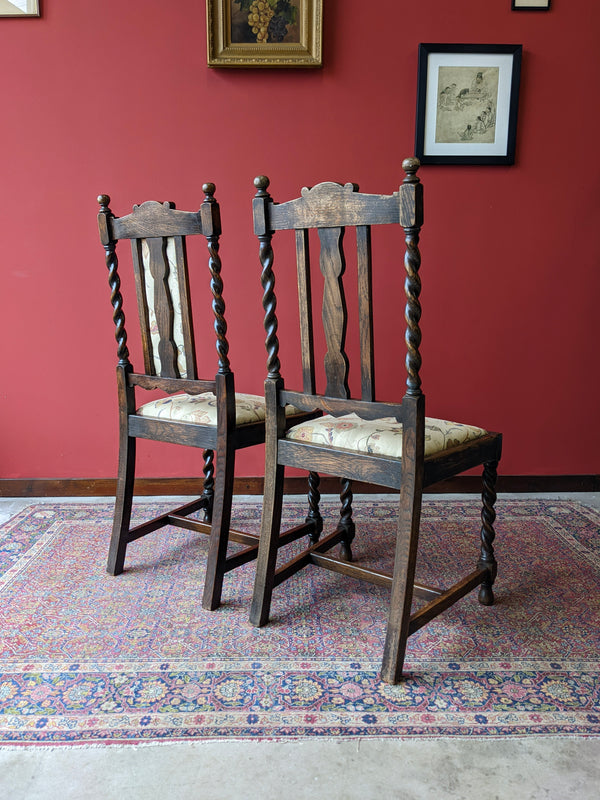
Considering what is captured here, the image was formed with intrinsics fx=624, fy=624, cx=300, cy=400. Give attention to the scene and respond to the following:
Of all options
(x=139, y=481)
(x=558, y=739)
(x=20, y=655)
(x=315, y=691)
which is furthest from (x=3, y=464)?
(x=558, y=739)

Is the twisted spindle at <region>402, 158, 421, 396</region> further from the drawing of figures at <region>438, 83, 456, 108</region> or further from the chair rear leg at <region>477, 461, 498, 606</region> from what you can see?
the drawing of figures at <region>438, 83, 456, 108</region>

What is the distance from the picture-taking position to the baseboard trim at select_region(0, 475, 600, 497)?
3125 millimetres

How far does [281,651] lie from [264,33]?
8.43ft

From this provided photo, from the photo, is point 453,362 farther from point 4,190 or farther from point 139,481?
point 4,190

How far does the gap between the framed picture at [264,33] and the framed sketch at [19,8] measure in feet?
2.58

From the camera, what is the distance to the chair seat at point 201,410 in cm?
205

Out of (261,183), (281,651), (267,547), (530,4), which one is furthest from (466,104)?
(281,651)

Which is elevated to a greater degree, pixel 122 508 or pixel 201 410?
pixel 201 410

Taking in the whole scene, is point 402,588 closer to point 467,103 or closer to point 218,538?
point 218,538

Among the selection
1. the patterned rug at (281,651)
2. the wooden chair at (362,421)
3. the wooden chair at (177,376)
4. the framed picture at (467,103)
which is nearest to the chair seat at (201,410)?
the wooden chair at (177,376)

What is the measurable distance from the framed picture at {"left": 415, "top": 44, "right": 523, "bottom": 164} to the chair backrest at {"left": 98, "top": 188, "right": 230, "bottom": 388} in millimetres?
1462

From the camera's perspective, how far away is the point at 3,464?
313 cm

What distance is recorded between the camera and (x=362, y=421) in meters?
1.81

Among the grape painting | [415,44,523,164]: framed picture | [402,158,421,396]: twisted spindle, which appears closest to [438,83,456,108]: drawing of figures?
[415,44,523,164]: framed picture
